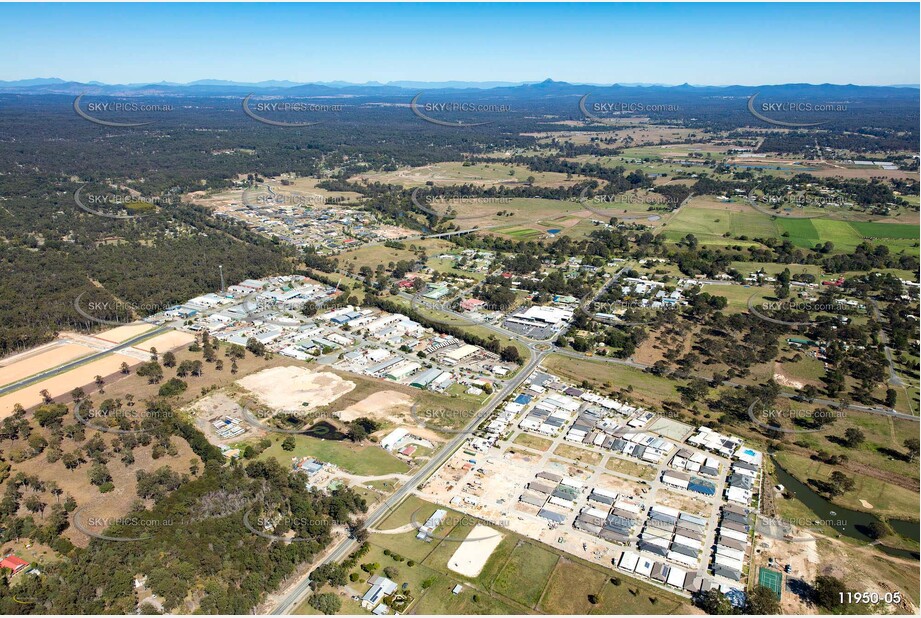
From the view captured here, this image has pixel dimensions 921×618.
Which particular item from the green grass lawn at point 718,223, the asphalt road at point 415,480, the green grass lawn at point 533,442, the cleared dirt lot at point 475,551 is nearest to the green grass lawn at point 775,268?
the green grass lawn at point 718,223

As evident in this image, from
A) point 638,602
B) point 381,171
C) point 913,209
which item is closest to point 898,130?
point 913,209

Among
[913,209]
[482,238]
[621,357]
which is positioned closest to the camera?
[621,357]

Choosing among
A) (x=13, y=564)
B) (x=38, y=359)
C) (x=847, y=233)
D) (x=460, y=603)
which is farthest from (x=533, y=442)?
(x=847, y=233)

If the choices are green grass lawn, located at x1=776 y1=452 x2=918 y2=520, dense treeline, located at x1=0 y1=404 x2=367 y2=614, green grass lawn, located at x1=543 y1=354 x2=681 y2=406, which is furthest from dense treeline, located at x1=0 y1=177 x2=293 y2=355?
green grass lawn, located at x1=776 y1=452 x2=918 y2=520

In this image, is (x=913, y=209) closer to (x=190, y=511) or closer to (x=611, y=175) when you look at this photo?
(x=611, y=175)

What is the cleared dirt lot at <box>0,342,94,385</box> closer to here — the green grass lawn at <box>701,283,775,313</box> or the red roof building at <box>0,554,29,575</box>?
the red roof building at <box>0,554,29,575</box>

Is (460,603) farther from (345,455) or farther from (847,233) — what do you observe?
(847,233)
